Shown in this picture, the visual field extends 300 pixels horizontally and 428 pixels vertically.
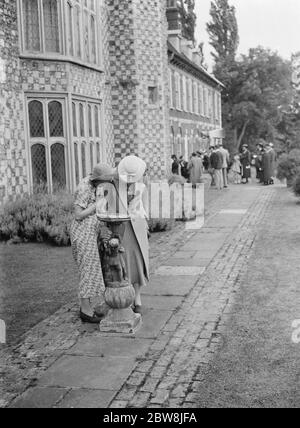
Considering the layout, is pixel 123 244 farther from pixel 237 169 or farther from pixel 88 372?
pixel 237 169

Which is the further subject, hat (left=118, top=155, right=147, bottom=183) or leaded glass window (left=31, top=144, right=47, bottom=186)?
leaded glass window (left=31, top=144, right=47, bottom=186)

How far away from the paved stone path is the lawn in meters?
0.34

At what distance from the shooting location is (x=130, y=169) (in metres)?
6.62

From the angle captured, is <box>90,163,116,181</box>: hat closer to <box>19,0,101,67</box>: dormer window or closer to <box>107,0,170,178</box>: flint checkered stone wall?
<box>19,0,101,67</box>: dormer window

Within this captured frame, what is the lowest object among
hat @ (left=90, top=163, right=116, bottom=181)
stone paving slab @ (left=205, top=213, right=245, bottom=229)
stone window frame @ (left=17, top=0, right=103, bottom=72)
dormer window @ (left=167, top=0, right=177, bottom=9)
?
stone paving slab @ (left=205, top=213, right=245, bottom=229)

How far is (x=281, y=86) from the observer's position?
178 ft

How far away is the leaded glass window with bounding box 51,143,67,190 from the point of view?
14.7m

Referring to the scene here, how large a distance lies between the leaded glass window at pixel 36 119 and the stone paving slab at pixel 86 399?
10178mm

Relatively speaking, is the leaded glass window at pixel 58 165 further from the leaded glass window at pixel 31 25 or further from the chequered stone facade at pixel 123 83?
the leaded glass window at pixel 31 25

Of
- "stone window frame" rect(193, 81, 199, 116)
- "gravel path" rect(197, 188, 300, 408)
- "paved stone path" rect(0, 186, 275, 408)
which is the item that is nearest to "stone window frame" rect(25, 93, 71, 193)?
"paved stone path" rect(0, 186, 275, 408)

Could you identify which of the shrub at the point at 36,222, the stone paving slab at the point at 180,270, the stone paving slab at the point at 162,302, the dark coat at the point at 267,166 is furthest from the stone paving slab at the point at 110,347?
the dark coat at the point at 267,166

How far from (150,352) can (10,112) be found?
886 centimetres
